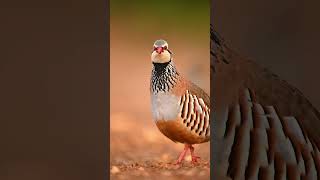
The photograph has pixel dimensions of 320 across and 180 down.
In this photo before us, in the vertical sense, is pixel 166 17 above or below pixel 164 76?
above

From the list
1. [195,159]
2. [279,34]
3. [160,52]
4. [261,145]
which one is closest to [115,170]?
[195,159]

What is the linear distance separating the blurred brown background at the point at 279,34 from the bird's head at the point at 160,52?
12.0 inches

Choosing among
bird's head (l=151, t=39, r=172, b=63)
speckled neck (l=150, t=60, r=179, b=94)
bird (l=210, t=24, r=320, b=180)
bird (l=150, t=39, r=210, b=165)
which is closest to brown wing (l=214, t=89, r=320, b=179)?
bird (l=210, t=24, r=320, b=180)

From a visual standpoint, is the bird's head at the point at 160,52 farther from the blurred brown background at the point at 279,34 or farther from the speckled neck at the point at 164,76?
the blurred brown background at the point at 279,34

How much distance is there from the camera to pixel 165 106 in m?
2.62

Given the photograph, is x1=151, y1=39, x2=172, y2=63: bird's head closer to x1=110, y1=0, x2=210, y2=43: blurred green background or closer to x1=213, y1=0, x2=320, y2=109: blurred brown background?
x1=110, y1=0, x2=210, y2=43: blurred green background

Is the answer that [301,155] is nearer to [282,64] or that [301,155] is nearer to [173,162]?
[282,64]

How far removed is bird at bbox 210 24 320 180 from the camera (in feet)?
8.59

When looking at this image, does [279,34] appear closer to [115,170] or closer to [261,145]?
[261,145]

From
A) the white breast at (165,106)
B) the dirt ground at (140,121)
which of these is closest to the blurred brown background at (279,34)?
the dirt ground at (140,121)

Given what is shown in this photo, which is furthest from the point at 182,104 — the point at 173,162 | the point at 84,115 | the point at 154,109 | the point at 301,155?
the point at 301,155

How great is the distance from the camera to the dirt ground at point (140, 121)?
2576 mm

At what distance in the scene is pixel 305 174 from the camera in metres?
2.65

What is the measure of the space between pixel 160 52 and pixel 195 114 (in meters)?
0.39
